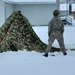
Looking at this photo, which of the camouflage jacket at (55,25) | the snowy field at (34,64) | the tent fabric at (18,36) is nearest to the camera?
the snowy field at (34,64)

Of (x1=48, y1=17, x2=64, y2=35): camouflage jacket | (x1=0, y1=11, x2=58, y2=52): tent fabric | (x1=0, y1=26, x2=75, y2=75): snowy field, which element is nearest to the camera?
(x1=0, y1=26, x2=75, y2=75): snowy field

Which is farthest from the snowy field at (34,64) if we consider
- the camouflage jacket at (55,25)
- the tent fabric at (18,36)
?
Result: the tent fabric at (18,36)

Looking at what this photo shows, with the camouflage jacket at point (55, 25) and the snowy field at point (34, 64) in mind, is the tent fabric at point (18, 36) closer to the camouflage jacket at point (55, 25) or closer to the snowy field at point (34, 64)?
the snowy field at point (34, 64)

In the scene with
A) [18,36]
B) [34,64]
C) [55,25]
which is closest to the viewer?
[34,64]

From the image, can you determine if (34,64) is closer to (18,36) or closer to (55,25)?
(55,25)

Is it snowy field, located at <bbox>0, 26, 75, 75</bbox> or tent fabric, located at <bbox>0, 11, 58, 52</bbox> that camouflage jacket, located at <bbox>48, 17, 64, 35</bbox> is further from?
tent fabric, located at <bbox>0, 11, 58, 52</bbox>

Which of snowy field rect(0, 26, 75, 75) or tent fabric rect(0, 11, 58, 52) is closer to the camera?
snowy field rect(0, 26, 75, 75)

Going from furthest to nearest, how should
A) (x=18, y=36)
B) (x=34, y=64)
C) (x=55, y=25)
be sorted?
(x=18, y=36), (x=55, y=25), (x=34, y=64)

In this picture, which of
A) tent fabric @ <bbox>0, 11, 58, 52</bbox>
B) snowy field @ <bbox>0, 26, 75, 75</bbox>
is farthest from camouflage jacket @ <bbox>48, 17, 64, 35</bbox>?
tent fabric @ <bbox>0, 11, 58, 52</bbox>

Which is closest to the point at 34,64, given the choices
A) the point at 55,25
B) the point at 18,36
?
the point at 55,25

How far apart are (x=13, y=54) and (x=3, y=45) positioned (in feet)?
4.62

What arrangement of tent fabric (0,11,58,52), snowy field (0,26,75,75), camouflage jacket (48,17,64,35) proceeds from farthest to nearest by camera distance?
tent fabric (0,11,58,52) → camouflage jacket (48,17,64,35) → snowy field (0,26,75,75)

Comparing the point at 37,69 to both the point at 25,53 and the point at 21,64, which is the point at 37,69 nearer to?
the point at 21,64

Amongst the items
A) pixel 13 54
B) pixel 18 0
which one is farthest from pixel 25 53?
pixel 18 0
